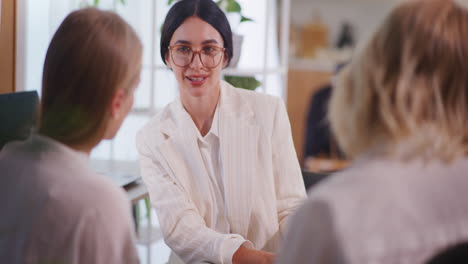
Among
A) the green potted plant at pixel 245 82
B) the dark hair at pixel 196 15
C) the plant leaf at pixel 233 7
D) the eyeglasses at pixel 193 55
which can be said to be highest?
the plant leaf at pixel 233 7

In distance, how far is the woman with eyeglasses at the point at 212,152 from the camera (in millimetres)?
2102

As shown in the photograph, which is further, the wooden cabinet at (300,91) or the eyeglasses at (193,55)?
the wooden cabinet at (300,91)

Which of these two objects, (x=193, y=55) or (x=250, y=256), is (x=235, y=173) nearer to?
(x=250, y=256)

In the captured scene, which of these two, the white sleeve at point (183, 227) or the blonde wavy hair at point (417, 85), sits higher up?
the blonde wavy hair at point (417, 85)

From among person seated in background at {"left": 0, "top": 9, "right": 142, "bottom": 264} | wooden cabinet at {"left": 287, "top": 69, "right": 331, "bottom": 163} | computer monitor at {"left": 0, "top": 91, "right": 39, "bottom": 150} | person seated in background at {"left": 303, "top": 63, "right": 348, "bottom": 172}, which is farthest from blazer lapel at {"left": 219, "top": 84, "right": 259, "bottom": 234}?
wooden cabinet at {"left": 287, "top": 69, "right": 331, "bottom": 163}

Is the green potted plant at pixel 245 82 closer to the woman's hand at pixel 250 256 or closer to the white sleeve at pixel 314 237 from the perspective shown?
the woman's hand at pixel 250 256

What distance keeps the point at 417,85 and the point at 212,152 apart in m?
1.19

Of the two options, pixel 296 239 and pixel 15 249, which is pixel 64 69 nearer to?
pixel 15 249

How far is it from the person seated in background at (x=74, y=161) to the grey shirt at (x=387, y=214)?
0.39 m

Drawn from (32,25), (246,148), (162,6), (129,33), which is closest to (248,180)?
(246,148)

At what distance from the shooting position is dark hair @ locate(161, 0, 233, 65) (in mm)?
2121

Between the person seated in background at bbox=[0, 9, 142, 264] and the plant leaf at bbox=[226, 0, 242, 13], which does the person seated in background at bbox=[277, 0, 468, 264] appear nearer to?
the person seated in background at bbox=[0, 9, 142, 264]

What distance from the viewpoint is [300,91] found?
214 inches

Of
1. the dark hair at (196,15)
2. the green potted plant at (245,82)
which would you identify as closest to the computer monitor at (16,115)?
the dark hair at (196,15)
